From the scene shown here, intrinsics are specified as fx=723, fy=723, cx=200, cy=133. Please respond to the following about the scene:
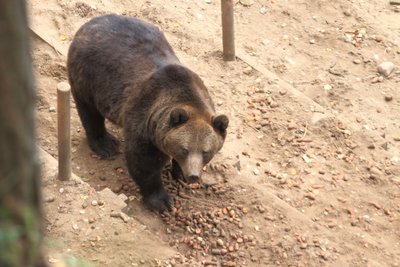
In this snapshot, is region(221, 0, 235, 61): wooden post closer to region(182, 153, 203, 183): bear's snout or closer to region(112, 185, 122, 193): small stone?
region(112, 185, 122, 193): small stone

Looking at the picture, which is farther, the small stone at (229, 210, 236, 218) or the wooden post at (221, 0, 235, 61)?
the wooden post at (221, 0, 235, 61)

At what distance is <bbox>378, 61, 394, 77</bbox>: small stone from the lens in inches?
411

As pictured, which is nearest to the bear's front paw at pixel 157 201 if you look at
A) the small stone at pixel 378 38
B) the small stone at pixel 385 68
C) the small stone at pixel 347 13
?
the small stone at pixel 385 68

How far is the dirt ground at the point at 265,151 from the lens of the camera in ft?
22.8

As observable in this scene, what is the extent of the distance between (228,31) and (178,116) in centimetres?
324

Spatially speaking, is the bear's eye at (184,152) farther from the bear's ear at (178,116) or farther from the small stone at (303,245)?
the small stone at (303,245)

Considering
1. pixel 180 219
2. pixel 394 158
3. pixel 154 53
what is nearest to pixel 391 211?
pixel 394 158

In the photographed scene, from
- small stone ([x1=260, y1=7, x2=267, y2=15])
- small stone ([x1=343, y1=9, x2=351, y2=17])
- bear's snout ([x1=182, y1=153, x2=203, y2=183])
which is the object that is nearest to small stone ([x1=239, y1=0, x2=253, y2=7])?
small stone ([x1=260, y1=7, x2=267, y2=15])

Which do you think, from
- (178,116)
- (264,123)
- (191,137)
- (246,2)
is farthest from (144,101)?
(246,2)

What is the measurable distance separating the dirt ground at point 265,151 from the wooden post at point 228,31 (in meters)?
0.16

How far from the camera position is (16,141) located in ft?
6.28

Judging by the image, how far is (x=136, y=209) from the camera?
7.64m

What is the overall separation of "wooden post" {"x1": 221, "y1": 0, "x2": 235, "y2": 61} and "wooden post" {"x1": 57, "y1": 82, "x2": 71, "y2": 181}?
11.6 feet

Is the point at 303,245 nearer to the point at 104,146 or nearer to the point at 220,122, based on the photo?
the point at 220,122
